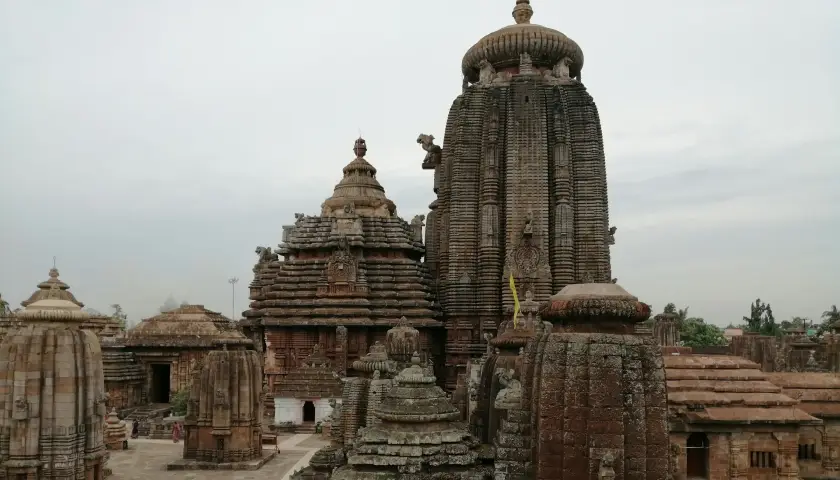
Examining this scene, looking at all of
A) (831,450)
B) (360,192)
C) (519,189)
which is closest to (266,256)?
(360,192)

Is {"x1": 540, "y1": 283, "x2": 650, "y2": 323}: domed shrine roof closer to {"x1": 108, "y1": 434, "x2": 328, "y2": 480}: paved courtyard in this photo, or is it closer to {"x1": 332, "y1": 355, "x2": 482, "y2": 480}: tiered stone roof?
{"x1": 332, "y1": 355, "x2": 482, "y2": 480}: tiered stone roof

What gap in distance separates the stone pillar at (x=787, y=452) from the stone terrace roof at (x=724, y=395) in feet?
1.10

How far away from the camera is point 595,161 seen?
32.2 metres

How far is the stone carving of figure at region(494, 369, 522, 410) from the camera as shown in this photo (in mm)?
10664

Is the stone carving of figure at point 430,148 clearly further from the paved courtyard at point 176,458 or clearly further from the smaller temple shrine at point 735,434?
the smaller temple shrine at point 735,434

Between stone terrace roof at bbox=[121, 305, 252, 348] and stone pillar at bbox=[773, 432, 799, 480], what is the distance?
91.9 ft

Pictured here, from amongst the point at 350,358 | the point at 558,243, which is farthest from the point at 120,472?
the point at 558,243

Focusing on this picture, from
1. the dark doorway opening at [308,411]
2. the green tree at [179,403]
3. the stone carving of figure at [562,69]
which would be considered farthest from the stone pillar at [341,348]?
the stone carving of figure at [562,69]

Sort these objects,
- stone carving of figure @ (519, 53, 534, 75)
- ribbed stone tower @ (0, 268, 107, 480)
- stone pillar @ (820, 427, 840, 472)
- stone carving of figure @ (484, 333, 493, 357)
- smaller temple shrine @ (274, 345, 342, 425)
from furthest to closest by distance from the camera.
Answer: stone carving of figure @ (519, 53, 534, 75)
smaller temple shrine @ (274, 345, 342, 425)
stone carving of figure @ (484, 333, 493, 357)
stone pillar @ (820, 427, 840, 472)
ribbed stone tower @ (0, 268, 107, 480)

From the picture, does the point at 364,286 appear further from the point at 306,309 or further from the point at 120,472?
the point at 120,472

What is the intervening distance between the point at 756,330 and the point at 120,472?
179 feet

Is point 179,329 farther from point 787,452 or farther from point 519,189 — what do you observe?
point 787,452

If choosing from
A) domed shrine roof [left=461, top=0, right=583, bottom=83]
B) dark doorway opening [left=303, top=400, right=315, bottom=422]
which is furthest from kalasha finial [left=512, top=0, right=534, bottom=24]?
dark doorway opening [left=303, top=400, right=315, bottom=422]

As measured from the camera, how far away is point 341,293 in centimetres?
3275
